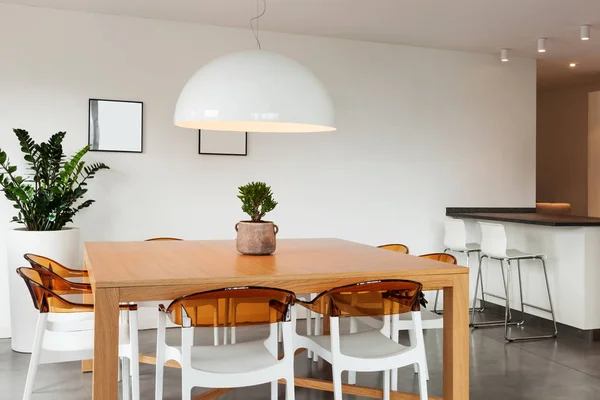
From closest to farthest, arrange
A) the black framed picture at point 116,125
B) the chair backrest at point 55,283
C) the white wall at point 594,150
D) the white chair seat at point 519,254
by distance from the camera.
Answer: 1. the chair backrest at point 55,283
2. the black framed picture at point 116,125
3. the white chair seat at point 519,254
4. the white wall at point 594,150

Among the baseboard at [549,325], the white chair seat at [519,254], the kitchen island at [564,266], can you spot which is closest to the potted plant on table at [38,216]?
the white chair seat at [519,254]

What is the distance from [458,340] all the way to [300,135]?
3.14m

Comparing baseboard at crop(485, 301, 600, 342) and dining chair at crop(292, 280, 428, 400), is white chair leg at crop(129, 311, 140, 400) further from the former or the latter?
baseboard at crop(485, 301, 600, 342)

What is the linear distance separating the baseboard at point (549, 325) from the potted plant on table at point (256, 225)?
3081 millimetres

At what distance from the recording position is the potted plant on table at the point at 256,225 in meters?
3.35

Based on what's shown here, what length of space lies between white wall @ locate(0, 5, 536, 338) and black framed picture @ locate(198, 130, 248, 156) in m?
0.07

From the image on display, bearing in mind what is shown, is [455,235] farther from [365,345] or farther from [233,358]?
[233,358]

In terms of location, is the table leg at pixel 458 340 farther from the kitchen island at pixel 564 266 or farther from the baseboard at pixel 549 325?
the baseboard at pixel 549 325

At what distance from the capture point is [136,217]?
5.29 m

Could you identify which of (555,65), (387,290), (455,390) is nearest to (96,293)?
(387,290)

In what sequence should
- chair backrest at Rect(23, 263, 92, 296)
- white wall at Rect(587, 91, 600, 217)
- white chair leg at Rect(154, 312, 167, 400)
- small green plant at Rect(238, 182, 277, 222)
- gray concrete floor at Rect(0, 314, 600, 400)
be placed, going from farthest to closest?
white wall at Rect(587, 91, 600, 217)
gray concrete floor at Rect(0, 314, 600, 400)
small green plant at Rect(238, 182, 277, 222)
chair backrest at Rect(23, 263, 92, 296)
white chair leg at Rect(154, 312, 167, 400)

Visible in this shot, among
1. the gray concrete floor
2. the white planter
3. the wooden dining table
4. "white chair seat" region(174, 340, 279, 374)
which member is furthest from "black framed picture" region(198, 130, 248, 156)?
"white chair seat" region(174, 340, 279, 374)

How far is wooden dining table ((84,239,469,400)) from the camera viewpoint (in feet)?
8.34

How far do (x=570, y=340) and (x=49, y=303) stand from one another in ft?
13.3
